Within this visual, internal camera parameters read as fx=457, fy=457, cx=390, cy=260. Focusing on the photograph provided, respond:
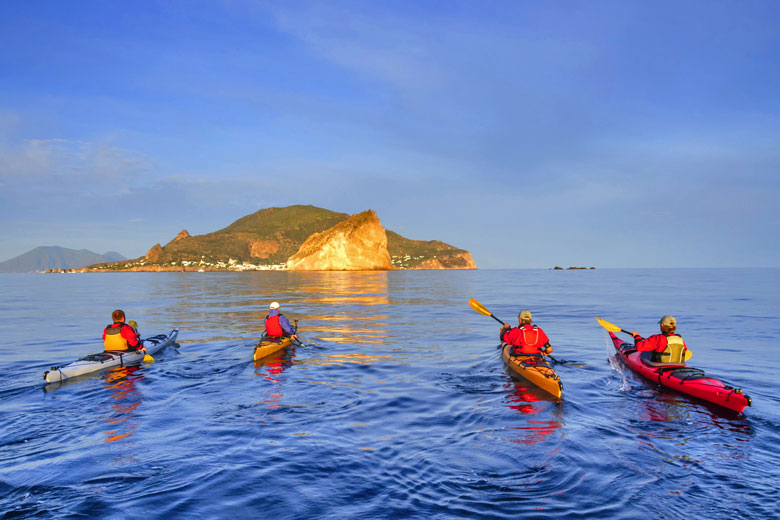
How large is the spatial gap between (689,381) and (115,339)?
18.3m

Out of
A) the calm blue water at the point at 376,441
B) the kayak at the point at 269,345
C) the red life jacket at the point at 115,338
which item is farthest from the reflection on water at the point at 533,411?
the red life jacket at the point at 115,338

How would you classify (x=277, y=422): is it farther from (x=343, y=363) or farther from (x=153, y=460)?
(x=343, y=363)

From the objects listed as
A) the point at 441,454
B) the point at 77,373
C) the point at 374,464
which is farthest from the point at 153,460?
the point at 77,373

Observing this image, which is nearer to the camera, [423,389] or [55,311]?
[423,389]

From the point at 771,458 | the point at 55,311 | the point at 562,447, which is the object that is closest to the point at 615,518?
the point at 562,447

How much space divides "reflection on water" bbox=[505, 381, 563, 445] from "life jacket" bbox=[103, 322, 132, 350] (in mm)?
13386

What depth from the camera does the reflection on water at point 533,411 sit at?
9.36 m

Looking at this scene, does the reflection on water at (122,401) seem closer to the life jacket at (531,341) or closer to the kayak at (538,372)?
the kayak at (538,372)

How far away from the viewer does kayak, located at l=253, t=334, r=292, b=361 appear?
17578mm

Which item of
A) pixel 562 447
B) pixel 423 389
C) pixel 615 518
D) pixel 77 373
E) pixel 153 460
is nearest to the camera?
pixel 615 518

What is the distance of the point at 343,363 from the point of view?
17297 millimetres

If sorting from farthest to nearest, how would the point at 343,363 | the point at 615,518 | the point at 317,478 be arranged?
1. the point at 343,363
2. the point at 317,478
3. the point at 615,518

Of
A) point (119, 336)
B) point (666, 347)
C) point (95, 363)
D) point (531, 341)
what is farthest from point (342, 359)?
point (666, 347)

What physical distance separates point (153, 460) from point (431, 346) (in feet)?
48.1
